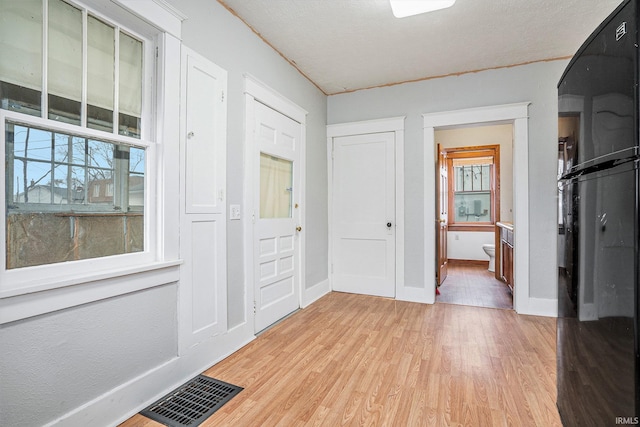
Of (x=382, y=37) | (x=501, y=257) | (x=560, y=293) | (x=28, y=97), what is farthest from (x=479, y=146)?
(x=28, y=97)

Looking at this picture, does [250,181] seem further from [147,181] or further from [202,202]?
[147,181]

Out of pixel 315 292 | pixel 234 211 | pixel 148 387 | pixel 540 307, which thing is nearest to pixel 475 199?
pixel 540 307

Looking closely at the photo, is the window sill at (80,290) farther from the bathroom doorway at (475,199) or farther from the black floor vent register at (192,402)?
the bathroom doorway at (475,199)

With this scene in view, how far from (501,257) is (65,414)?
538 cm

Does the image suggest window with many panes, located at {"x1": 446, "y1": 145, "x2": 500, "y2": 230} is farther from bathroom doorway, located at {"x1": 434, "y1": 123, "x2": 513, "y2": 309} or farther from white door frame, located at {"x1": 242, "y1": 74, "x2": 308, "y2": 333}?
white door frame, located at {"x1": 242, "y1": 74, "x2": 308, "y2": 333}

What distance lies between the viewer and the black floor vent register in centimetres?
171

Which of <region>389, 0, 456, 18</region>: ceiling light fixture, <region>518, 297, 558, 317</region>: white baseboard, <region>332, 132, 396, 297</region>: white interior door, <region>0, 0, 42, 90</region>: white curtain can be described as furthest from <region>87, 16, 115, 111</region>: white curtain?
<region>518, 297, 558, 317</region>: white baseboard

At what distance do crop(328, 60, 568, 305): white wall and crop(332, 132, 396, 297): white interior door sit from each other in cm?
24

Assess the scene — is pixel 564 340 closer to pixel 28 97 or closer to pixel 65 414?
pixel 65 414

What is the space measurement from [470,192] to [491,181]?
22.8 inches

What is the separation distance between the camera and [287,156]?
339 cm

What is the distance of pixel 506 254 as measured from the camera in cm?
453

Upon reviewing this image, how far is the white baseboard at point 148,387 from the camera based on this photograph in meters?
1.55

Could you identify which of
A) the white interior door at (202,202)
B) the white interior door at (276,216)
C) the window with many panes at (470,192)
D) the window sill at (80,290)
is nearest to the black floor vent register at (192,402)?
the white interior door at (202,202)
